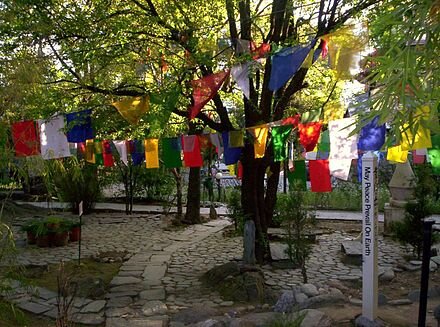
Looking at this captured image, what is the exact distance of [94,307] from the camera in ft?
20.1

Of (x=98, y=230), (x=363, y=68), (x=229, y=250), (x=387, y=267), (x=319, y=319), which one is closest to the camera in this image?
(x=319, y=319)

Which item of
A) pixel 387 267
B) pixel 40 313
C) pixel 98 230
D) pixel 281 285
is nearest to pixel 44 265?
pixel 40 313

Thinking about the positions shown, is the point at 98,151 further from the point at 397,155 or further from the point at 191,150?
the point at 397,155

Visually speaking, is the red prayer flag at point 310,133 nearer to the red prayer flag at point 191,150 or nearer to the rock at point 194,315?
the red prayer flag at point 191,150

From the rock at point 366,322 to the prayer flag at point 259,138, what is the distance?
11.1 ft

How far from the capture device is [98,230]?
11.8 meters

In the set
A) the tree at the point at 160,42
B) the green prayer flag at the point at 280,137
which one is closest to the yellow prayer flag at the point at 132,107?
the tree at the point at 160,42

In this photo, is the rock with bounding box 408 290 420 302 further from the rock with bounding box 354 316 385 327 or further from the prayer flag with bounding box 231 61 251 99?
the prayer flag with bounding box 231 61 251 99

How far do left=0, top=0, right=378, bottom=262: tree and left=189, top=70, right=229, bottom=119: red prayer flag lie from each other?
0.16 m

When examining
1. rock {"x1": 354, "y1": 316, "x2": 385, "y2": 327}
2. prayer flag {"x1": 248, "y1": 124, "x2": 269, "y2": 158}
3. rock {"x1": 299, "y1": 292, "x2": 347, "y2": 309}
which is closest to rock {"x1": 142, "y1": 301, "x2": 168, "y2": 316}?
rock {"x1": 299, "y1": 292, "x2": 347, "y2": 309}

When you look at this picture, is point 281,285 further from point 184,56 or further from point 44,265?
point 44,265

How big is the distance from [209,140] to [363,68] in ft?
11.0

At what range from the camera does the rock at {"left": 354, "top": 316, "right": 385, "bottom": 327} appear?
4309 mm

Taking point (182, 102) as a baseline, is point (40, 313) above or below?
below
